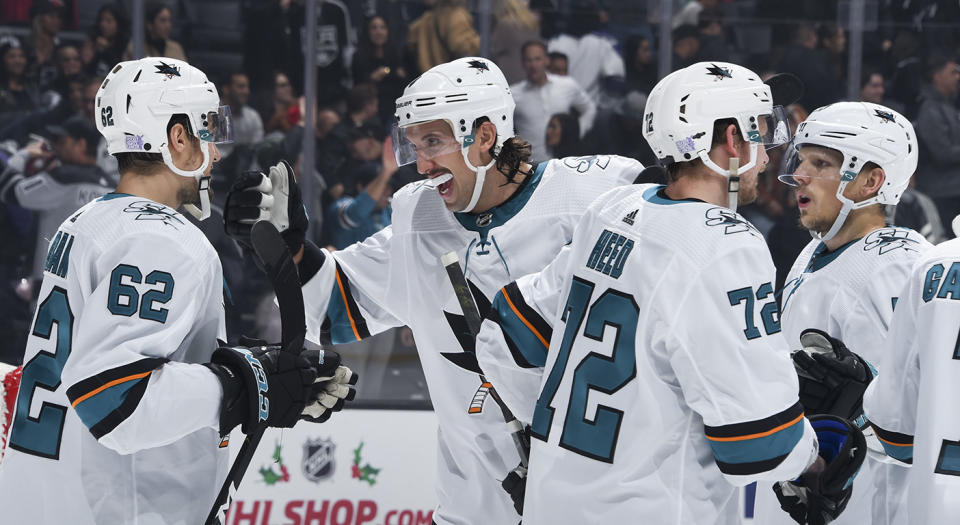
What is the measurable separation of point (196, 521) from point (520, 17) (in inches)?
151

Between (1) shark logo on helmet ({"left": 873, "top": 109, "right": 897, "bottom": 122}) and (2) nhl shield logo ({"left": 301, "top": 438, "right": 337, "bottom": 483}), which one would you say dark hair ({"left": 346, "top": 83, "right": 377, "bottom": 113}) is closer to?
(2) nhl shield logo ({"left": 301, "top": 438, "right": 337, "bottom": 483})

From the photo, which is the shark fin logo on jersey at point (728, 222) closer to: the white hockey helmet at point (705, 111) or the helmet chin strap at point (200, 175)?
the white hockey helmet at point (705, 111)

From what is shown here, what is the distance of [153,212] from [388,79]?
349 cm

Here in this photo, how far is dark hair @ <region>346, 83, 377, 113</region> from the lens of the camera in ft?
18.0

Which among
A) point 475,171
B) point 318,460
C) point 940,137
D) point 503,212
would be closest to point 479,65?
point 475,171

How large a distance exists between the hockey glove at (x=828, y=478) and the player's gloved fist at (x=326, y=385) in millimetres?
932

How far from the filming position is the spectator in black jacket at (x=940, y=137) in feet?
18.6

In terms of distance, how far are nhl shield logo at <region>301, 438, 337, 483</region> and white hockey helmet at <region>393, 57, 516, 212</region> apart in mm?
1489

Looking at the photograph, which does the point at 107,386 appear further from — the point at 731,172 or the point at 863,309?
the point at 863,309

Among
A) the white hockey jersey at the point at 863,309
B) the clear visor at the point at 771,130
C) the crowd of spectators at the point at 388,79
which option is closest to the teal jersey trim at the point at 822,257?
the white hockey jersey at the point at 863,309

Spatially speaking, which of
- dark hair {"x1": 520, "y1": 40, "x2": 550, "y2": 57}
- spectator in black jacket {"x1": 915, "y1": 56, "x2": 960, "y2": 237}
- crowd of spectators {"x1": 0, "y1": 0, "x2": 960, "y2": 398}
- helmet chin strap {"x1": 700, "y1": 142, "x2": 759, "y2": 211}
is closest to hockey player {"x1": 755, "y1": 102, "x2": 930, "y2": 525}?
helmet chin strap {"x1": 700, "y1": 142, "x2": 759, "y2": 211}

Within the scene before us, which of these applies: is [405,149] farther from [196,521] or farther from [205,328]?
[196,521]

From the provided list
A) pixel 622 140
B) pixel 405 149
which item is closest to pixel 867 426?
pixel 405 149

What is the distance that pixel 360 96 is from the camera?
5508mm
